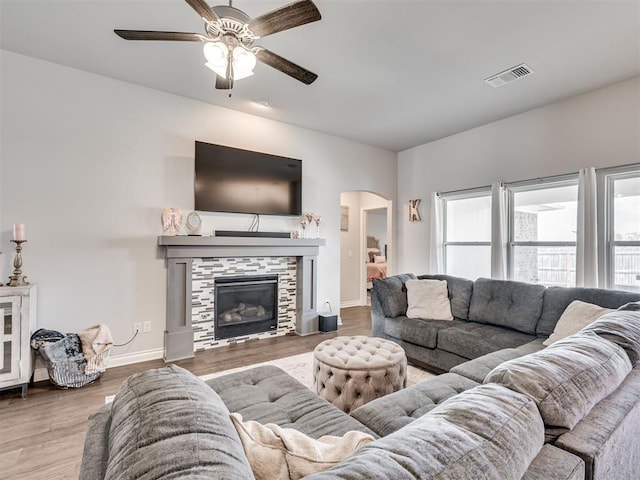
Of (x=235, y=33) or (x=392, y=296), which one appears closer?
(x=235, y=33)

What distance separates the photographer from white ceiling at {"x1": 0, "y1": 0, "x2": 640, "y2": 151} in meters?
2.27

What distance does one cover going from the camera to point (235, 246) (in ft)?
12.5

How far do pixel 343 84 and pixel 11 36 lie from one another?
9.67 ft

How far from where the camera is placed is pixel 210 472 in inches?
22.5

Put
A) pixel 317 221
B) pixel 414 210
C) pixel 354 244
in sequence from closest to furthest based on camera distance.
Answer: pixel 317 221 → pixel 414 210 → pixel 354 244

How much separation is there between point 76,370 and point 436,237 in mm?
4810

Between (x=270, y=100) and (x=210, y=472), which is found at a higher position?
(x=270, y=100)

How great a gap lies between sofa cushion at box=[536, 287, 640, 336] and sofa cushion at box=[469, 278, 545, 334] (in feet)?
0.18

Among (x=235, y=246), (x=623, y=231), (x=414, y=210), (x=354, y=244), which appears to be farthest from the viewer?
(x=354, y=244)

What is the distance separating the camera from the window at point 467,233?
4547mm

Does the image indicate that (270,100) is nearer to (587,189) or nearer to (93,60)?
(93,60)

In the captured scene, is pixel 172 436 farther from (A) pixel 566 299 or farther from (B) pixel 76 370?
(A) pixel 566 299

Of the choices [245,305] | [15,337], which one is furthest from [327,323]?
[15,337]

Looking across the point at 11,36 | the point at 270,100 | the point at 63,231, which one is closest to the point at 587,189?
the point at 270,100
